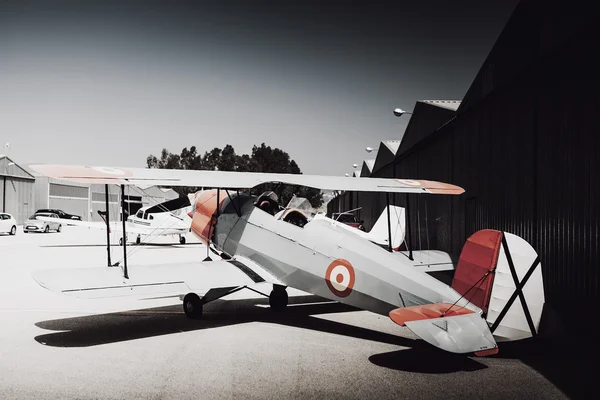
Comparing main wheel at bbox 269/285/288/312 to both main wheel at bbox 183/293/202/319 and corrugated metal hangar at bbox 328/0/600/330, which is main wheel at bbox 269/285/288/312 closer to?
main wheel at bbox 183/293/202/319

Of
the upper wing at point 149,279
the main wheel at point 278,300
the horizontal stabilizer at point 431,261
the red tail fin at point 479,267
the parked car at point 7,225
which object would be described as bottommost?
the parked car at point 7,225

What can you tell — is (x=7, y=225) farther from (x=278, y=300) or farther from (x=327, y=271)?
(x=327, y=271)

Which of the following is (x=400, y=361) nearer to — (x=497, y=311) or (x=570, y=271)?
(x=497, y=311)

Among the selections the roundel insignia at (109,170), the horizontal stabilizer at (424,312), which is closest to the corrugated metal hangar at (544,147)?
the horizontal stabilizer at (424,312)

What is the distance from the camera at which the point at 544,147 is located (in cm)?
956

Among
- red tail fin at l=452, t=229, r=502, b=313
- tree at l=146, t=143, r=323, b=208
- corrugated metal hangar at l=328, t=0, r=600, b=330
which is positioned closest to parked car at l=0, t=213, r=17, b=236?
corrugated metal hangar at l=328, t=0, r=600, b=330

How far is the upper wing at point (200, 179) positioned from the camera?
7.03 metres

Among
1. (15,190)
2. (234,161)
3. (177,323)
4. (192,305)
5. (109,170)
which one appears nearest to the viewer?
(109,170)

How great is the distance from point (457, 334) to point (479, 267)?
3.82ft

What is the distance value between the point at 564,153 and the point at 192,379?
23.5 ft

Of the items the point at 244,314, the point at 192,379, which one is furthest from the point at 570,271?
the point at 192,379

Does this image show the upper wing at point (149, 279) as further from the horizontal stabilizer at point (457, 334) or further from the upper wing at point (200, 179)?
the horizontal stabilizer at point (457, 334)

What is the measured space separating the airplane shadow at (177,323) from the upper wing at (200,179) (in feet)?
7.29

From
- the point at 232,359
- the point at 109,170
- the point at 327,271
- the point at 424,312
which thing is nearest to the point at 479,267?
the point at 424,312
